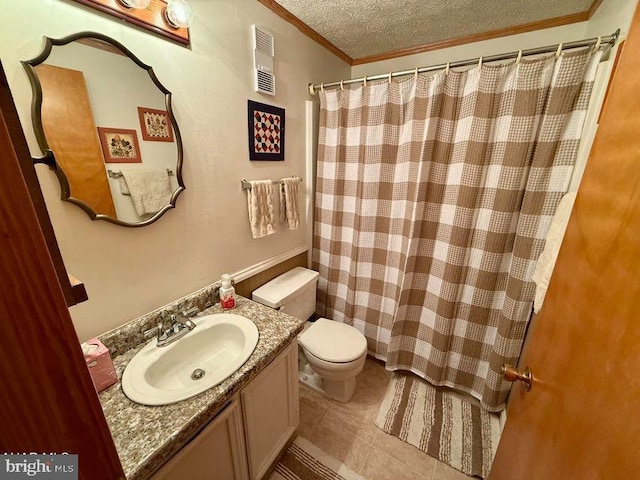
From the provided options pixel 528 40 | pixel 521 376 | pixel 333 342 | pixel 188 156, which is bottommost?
pixel 333 342

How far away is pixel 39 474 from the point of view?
1.02ft

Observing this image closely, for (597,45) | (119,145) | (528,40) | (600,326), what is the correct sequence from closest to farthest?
(600,326), (119,145), (597,45), (528,40)

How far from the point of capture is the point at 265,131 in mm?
1446

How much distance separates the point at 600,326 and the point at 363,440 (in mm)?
1413

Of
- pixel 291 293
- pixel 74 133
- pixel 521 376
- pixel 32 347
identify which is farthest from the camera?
pixel 291 293

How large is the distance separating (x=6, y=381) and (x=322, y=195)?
174cm

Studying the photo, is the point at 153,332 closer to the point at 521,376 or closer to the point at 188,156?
the point at 188,156

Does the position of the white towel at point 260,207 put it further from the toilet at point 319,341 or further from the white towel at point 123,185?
the white towel at point 123,185

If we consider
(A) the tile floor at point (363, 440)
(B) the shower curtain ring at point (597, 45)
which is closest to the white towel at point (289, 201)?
(A) the tile floor at point (363, 440)

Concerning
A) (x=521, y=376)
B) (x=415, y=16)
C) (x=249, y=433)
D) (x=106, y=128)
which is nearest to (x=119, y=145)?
(x=106, y=128)

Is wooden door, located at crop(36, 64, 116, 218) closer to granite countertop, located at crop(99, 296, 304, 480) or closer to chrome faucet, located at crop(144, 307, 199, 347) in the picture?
chrome faucet, located at crop(144, 307, 199, 347)

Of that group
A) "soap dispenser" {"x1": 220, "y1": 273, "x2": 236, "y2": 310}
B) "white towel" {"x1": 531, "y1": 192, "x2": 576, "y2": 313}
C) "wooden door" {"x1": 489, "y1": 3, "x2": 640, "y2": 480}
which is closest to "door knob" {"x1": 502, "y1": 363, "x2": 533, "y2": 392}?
"wooden door" {"x1": 489, "y1": 3, "x2": 640, "y2": 480}

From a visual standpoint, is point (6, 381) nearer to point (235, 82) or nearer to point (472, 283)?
point (235, 82)

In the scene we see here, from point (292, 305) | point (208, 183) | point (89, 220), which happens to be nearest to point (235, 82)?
point (208, 183)
